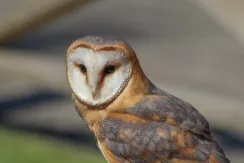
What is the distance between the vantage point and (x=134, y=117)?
12.9 feet

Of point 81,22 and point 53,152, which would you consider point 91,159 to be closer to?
point 53,152

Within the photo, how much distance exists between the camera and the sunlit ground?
7918 millimetres

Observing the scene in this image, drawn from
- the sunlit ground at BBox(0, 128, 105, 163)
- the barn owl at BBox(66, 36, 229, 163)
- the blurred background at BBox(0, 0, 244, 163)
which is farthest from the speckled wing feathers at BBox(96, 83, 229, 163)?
the sunlit ground at BBox(0, 128, 105, 163)

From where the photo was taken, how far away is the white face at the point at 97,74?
12.1ft

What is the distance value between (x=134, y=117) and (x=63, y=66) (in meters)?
7.15

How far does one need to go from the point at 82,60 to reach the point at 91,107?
0.28 meters

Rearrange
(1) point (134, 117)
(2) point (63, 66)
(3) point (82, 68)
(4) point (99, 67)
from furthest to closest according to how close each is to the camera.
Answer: (2) point (63, 66)
(1) point (134, 117)
(3) point (82, 68)
(4) point (99, 67)

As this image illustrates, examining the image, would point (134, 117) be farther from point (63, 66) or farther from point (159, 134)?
point (63, 66)

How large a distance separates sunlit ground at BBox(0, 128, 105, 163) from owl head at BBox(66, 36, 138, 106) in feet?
13.5

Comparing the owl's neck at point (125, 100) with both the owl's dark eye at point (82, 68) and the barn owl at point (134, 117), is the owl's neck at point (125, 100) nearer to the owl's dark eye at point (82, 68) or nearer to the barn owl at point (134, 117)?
the barn owl at point (134, 117)

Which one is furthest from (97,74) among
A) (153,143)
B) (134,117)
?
(153,143)

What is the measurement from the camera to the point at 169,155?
152 inches

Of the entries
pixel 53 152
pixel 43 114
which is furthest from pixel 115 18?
pixel 53 152

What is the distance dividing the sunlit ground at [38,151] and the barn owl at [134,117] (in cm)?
399
